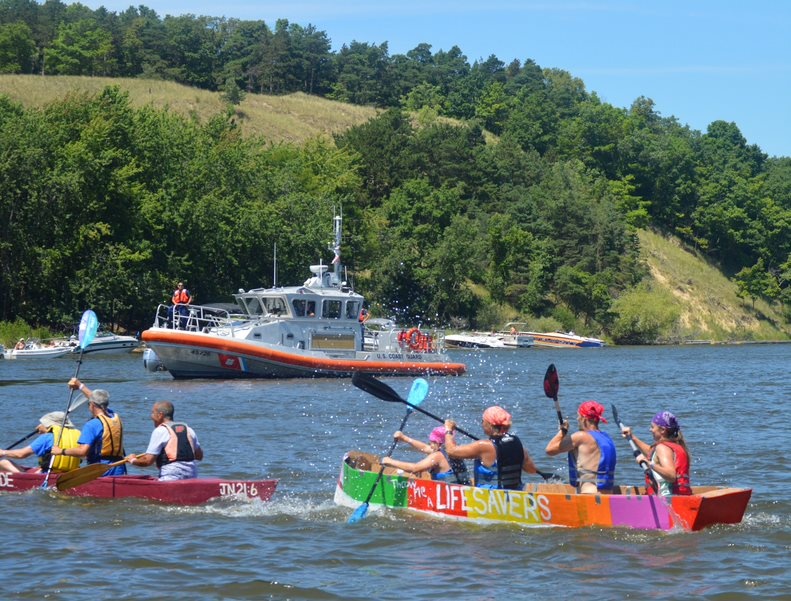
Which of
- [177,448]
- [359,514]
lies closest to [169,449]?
[177,448]

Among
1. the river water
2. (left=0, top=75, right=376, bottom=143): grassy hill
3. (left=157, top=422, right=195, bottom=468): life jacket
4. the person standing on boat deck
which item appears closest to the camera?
the river water

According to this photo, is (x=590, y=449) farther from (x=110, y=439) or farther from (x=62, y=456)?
(x=62, y=456)

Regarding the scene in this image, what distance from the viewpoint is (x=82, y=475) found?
16.7 metres

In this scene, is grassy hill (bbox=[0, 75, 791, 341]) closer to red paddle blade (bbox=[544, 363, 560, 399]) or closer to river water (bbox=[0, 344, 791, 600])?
river water (bbox=[0, 344, 791, 600])

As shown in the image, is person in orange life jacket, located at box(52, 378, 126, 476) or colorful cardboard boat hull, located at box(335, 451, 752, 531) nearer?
colorful cardboard boat hull, located at box(335, 451, 752, 531)

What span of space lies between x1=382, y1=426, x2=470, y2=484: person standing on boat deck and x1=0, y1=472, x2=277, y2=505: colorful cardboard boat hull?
2.18 m

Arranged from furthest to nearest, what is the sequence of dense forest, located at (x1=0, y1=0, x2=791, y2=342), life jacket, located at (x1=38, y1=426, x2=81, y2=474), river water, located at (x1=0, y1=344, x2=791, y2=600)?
dense forest, located at (x1=0, y1=0, x2=791, y2=342)
life jacket, located at (x1=38, y1=426, x2=81, y2=474)
river water, located at (x1=0, y1=344, x2=791, y2=600)

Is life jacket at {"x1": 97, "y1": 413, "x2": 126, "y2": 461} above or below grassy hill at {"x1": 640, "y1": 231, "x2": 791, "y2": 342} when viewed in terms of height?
below

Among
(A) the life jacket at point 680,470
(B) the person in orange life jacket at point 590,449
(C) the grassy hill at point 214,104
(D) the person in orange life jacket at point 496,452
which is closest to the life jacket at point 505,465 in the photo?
(D) the person in orange life jacket at point 496,452

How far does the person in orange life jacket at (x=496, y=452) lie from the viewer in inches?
580

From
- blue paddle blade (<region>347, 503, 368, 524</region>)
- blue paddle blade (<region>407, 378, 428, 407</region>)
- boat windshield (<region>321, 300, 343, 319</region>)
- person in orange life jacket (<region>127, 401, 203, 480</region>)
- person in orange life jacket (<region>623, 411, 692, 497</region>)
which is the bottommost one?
blue paddle blade (<region>347, 503, 368, 524</region>)

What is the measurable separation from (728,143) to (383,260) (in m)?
80.8

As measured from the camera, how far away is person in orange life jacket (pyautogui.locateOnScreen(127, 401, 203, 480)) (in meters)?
16.3

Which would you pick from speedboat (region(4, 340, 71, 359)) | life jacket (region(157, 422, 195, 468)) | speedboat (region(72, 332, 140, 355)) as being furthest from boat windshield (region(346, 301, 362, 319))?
life jacket (region(157, 422, 195, 468))
